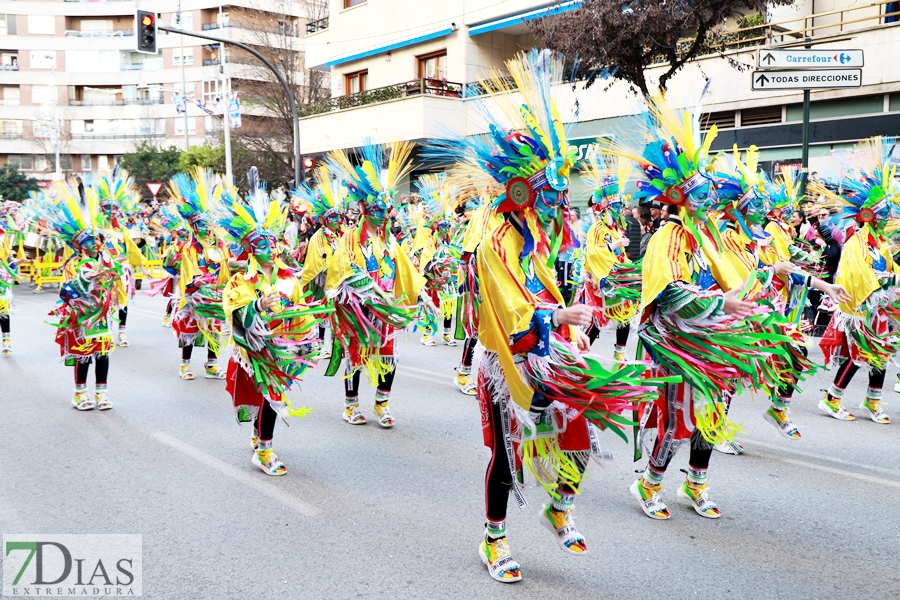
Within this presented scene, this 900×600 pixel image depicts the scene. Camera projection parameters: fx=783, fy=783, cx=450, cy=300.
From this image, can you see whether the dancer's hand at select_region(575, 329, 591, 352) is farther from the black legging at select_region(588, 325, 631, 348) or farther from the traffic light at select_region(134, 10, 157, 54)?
the traffic light at select_region(134, 10, 157, 54)

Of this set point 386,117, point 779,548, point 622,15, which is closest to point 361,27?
point 386,117

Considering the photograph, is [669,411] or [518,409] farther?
[669,411]

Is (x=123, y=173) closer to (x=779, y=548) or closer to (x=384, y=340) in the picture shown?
(x=384, y=340)

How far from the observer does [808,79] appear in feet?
33.7

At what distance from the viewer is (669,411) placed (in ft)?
14.8

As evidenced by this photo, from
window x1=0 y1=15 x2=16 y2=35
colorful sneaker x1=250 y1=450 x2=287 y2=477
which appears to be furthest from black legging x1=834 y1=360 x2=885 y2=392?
window x1=0 y1=15 x2=16 y2=35

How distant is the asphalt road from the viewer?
3.87 metres

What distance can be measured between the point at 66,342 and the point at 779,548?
6310 millimetres

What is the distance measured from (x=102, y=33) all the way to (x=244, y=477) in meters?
60.0

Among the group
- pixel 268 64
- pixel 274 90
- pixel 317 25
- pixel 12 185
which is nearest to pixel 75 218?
pixel 268 64

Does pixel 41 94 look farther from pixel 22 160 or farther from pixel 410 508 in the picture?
pixel 410 508

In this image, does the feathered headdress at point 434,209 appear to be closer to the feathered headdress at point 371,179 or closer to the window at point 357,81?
the feathered headdress at point 371,179

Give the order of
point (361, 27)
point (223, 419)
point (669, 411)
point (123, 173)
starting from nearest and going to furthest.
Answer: point (669, 411) → point (223, 419) → point (123, 173) → point (361, 27)

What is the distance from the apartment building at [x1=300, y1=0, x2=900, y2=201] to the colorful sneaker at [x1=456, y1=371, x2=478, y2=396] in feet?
8.96
